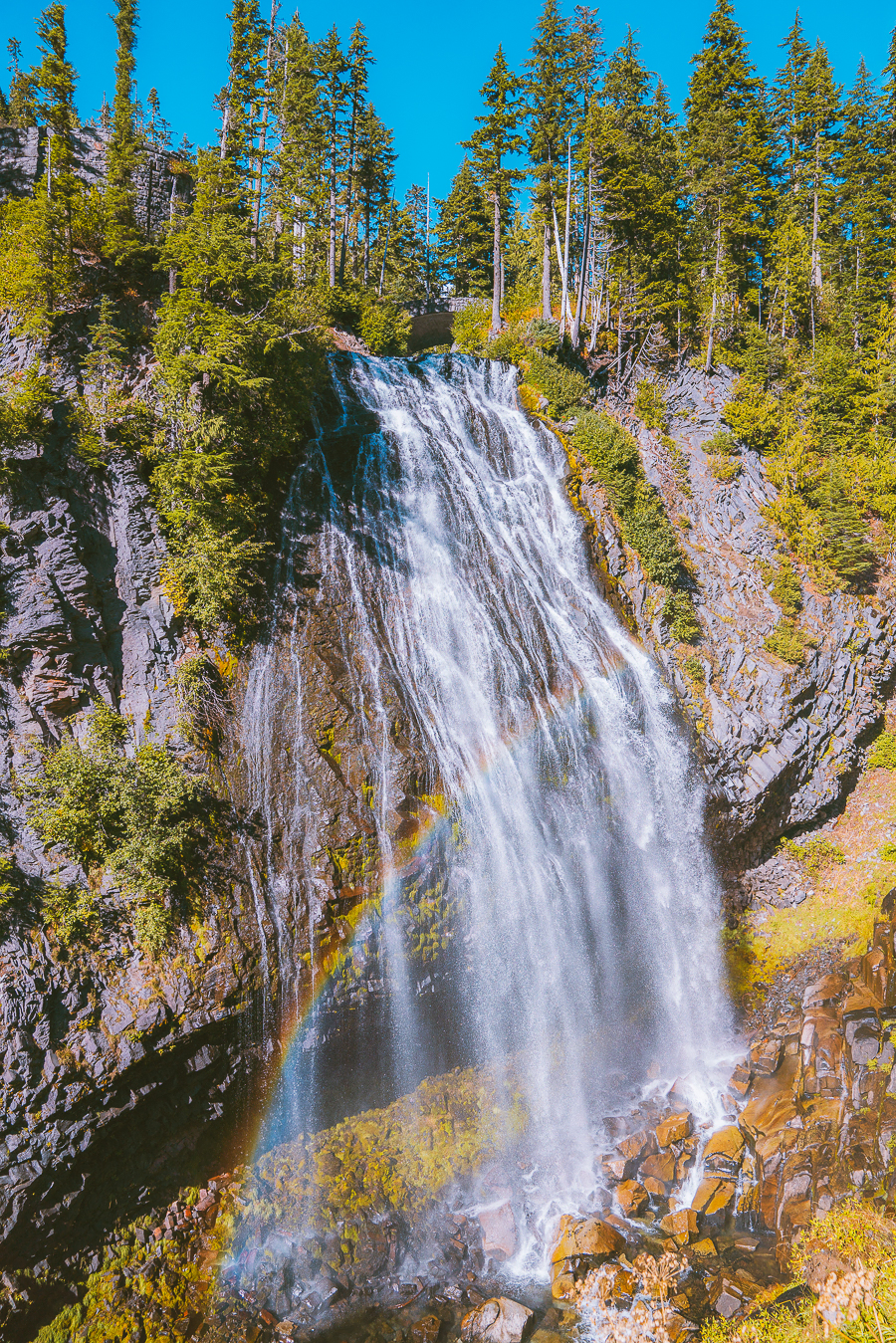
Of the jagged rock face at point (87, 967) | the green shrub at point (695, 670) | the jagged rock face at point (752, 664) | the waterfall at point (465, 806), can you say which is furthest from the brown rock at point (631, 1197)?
the green shrub at point (695, 670)

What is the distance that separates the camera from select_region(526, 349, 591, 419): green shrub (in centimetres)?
2469

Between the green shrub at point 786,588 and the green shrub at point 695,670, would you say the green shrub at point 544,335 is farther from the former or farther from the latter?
the green shrub at point 695,670

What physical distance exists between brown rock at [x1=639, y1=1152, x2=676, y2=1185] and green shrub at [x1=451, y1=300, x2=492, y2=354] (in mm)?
34130

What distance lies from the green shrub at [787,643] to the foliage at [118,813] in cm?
1762

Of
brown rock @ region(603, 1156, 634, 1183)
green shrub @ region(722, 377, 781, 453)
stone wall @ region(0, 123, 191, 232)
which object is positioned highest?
stone wall @ region(0, 123, 191, 232)

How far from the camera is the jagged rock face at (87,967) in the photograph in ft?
30.3

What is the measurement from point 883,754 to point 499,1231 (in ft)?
58.3

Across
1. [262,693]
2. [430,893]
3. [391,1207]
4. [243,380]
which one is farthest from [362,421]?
[391,1207]

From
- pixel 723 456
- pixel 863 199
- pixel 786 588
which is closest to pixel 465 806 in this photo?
pixel 786 588

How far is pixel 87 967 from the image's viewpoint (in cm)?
1019

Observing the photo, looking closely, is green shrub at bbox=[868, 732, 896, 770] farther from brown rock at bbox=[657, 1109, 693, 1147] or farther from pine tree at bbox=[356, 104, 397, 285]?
pine tree at bbox=[356, 104, 397, 285]

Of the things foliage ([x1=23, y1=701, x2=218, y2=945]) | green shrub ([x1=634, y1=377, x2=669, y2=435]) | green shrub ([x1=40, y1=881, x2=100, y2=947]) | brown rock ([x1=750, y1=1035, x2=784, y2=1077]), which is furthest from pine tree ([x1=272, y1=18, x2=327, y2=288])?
brown rock ([x1=750, y1=1035, x2=784, y2=1077])

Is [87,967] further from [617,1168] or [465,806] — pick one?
[617,1168]

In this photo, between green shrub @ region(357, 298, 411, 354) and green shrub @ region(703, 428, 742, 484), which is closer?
green shrub @ region(703, 428, 742, 484)
